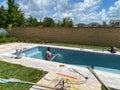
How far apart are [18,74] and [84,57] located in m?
5.73

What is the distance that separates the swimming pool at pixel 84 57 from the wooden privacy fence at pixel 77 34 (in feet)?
11.7

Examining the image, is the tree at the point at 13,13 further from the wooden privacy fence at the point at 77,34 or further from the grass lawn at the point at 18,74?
the grass lawn at the point at 18,74

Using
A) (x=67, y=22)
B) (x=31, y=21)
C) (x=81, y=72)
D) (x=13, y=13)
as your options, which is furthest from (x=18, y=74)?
(x=31, y=21)

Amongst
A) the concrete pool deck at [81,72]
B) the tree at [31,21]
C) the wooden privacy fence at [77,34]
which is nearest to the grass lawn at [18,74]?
the concrete pool deck at [81,72]

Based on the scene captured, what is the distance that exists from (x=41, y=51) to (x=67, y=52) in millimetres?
2173

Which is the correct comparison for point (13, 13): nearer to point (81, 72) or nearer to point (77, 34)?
point (77, 34)

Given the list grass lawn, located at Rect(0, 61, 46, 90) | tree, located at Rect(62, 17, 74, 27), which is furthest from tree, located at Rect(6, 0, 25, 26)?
grass lawn, located at Rect(0, 61, 46, 90)

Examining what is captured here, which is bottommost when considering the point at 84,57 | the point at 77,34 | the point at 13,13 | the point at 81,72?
the point at 84,57

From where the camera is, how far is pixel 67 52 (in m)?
11.2

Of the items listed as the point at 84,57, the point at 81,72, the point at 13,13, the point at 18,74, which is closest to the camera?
the point at 18,74

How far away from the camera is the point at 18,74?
230 inches

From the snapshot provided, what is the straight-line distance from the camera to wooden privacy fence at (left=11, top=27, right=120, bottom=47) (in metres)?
13.2

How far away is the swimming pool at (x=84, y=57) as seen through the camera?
9661 millimetres

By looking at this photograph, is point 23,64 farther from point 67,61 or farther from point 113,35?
point 113,35
